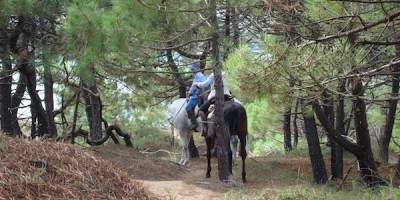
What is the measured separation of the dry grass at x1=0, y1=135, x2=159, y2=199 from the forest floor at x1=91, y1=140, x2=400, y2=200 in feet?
5.85

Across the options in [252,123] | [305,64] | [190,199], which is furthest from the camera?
[252,123]

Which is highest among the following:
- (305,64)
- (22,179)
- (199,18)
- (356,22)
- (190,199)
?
(199,18)

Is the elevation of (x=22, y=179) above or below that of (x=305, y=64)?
below

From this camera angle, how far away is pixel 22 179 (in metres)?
5.13

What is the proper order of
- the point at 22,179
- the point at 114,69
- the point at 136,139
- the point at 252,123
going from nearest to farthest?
the point at 22,179 → the point at 114,69 → the point at 252,123 → the point at 136,139

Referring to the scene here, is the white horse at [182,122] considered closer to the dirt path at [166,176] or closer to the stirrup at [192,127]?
the stirrup at [192,127]

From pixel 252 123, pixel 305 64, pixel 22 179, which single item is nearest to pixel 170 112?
pixel 252 123

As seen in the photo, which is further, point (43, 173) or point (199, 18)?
point (199, 18)

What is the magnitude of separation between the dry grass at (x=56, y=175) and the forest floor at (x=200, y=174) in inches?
70.2

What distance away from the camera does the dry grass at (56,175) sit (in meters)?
5.12

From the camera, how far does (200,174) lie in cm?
1184

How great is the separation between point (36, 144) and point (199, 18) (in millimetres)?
4171

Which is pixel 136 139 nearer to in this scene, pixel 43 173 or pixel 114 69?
pixel 114 69

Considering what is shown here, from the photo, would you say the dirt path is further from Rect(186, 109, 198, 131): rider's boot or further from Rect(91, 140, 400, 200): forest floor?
Rect(186, 109, 198, 131): rider's boot
